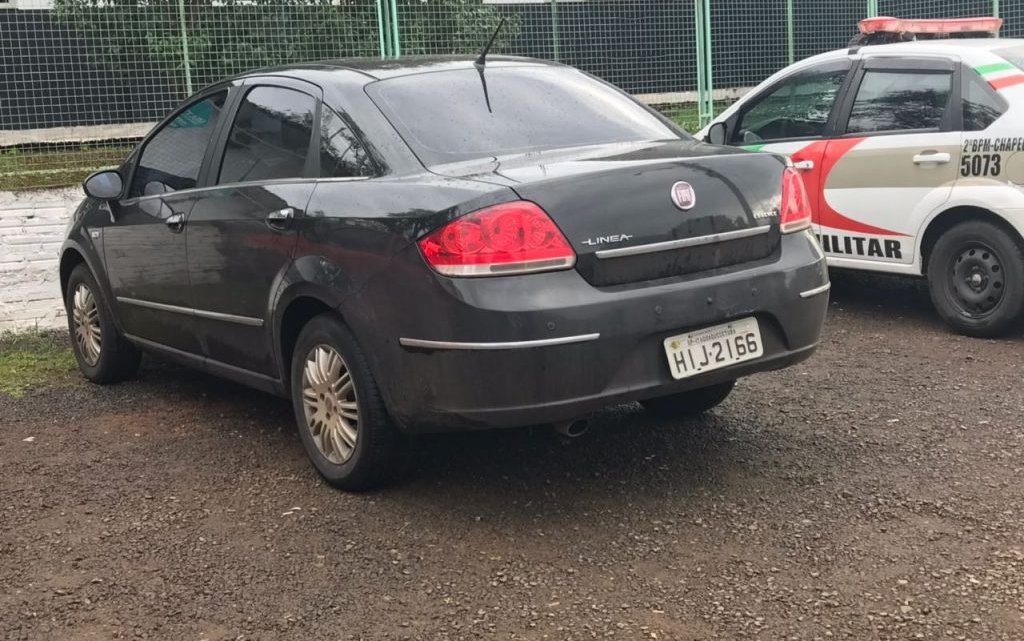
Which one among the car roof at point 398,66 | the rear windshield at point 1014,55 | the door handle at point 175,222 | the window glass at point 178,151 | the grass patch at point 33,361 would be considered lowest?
the grass patch at point 33,361

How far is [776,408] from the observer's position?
523cm

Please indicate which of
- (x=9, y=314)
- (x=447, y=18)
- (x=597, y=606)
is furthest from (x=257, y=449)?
(x=447, y=18)

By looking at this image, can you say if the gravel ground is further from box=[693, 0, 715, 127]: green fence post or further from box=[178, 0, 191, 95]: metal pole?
box=[693, 0, 715, 127]: green fence post

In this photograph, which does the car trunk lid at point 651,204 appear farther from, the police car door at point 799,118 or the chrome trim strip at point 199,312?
the police car door at point 799,118

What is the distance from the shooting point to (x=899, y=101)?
273 inches

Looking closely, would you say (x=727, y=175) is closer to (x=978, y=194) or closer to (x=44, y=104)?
(x=978, y=194)

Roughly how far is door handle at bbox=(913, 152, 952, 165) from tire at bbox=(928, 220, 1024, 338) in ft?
1.30

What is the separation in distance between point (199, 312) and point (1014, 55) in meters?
4.96

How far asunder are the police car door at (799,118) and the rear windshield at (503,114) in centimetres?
260

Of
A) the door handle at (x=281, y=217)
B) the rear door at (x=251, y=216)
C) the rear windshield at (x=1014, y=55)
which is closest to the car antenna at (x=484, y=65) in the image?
the rear door at (x=251, y=216)

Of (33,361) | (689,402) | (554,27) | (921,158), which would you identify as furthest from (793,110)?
(33,361)

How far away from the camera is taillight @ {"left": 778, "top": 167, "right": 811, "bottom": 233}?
4211 mm

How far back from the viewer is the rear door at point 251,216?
4.45 meters

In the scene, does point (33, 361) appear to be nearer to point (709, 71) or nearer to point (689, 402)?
point (689, 402)
